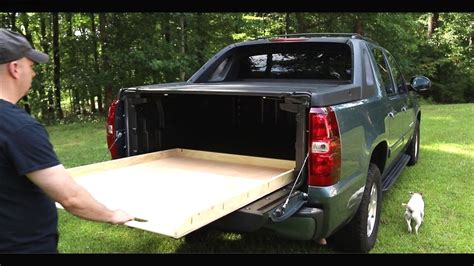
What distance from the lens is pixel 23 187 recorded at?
2.21m

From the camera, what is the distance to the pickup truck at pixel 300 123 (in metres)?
3.17

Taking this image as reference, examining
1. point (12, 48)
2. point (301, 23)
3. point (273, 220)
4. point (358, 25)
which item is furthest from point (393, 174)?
point (301, 23)

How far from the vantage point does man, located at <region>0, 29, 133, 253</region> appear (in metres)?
2.10

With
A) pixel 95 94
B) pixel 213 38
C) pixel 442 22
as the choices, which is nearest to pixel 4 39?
pixel 95 94

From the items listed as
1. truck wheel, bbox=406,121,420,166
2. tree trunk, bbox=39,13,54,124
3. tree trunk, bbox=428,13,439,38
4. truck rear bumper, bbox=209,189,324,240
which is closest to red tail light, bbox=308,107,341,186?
truck rear bumper, bbox=209,189,324,240

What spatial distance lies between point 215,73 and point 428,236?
2.74 m

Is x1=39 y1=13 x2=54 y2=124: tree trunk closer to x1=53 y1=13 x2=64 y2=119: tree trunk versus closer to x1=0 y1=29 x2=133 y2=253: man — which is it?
x1=53 y1=13 x2=64 y2=119: tree trunk

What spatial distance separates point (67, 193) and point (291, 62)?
3.28m

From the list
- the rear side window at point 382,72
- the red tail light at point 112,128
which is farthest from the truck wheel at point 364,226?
the red tail light at point 112,128

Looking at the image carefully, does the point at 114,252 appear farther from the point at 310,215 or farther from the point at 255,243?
the point at 310,215

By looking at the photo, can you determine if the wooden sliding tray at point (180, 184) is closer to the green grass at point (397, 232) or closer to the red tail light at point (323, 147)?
the red tail light at point (323, 147)

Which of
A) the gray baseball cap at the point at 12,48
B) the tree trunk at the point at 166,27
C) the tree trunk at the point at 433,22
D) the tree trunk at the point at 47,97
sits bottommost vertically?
the tree trunk at the point at 47,97

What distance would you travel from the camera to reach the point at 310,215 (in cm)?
314

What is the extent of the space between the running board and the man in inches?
129
